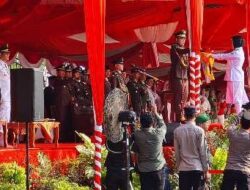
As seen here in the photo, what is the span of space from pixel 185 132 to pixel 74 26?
7.16m

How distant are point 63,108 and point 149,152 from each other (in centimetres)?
494

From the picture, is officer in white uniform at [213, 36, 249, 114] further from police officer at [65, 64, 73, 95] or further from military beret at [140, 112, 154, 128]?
military beret at [140, 112, 154, 128]

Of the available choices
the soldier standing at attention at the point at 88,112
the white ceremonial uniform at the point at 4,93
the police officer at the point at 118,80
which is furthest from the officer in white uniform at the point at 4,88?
the soldier standing at attention at the point at 88,112

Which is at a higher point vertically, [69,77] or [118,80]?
[69,77]

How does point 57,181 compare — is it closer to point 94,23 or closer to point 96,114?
point 96,114

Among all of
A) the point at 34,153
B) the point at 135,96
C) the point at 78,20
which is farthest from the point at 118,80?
the point at 78,20

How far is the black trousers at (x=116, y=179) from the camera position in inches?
356

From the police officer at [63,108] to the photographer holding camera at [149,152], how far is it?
4801mm

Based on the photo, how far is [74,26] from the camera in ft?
49.7

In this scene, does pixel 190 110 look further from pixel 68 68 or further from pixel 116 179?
pixel 68 68

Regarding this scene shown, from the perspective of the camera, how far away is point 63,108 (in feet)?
44.3

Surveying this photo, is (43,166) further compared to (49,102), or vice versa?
(49,102)

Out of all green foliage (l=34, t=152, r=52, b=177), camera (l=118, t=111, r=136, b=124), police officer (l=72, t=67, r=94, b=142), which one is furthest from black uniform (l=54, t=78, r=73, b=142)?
camera (l=118, t=111, r=136, b=124)

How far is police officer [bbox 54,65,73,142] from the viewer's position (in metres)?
13.5
